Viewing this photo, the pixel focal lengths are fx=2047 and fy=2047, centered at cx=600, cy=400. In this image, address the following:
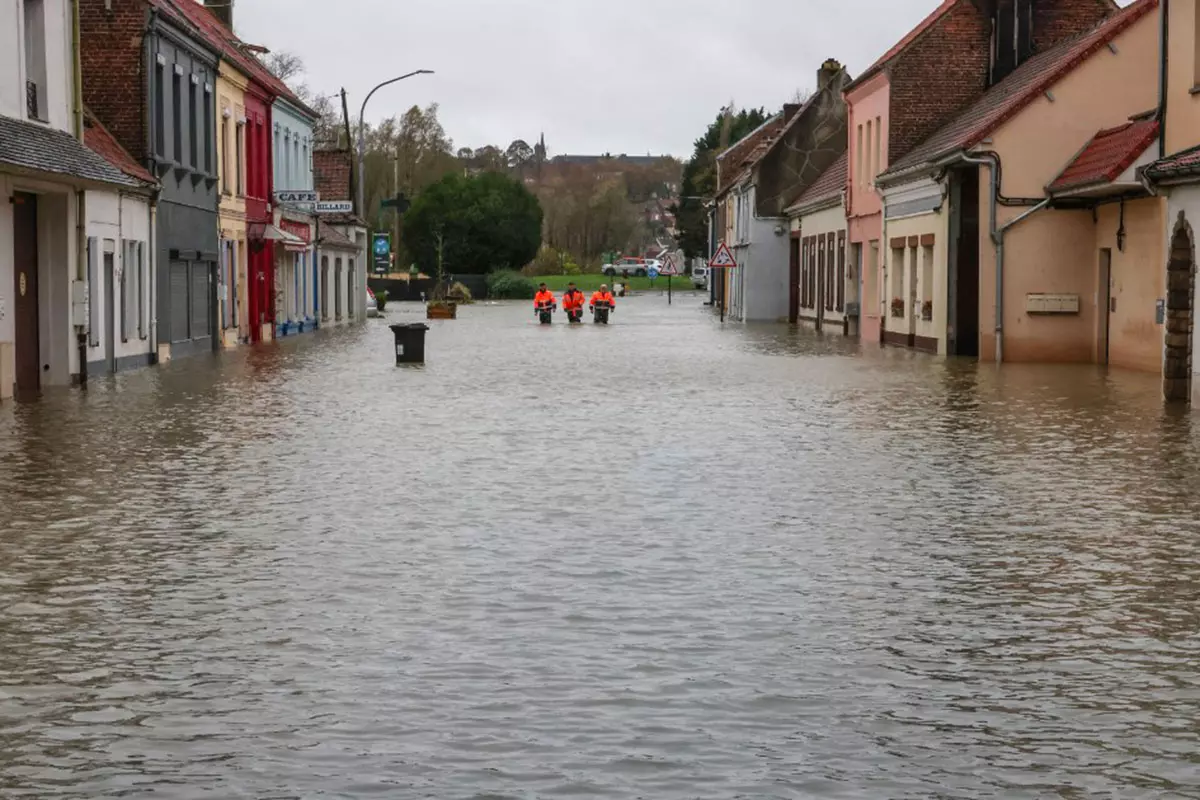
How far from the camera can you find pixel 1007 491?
14492 mm

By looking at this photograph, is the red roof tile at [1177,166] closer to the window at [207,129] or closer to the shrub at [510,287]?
the window at [207,129]

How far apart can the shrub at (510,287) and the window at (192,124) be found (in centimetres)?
7445

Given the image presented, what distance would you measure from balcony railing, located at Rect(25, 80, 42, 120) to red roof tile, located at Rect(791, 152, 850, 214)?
101 feet

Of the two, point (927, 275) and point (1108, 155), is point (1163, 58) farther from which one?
point (927, 275)

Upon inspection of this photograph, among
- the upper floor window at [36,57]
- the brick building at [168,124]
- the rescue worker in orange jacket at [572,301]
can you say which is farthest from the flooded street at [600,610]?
the rescue worker in orange jacket at [572,301]

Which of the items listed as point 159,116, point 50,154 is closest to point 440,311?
point 159,116

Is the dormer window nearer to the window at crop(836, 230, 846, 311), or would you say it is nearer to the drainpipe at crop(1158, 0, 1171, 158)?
the window at crop(836, 230, 846, 311)

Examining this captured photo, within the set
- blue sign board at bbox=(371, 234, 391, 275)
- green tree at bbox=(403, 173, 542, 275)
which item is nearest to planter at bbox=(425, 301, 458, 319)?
blue sign board at bbox=(371, 234, 391, 275)

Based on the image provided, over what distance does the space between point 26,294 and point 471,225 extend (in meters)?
94.1

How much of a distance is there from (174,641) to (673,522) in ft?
15.4

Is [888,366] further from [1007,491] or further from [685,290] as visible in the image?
[685,290]

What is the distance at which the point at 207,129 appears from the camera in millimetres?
43000

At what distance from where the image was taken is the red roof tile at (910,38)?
45.3 metres

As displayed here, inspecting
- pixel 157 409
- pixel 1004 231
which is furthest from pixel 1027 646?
pixel 1004 231
